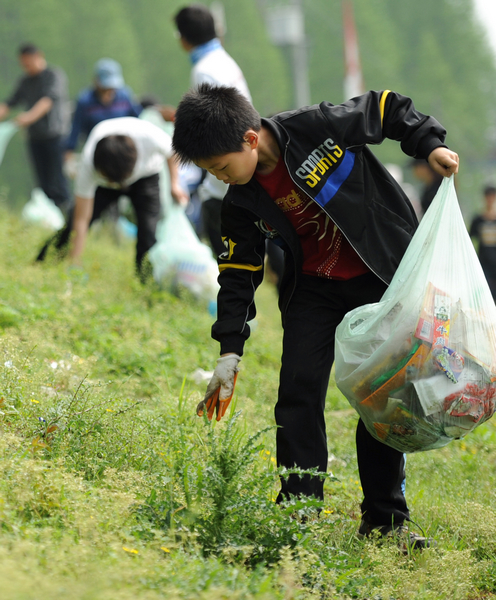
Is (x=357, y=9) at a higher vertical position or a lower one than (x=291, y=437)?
higher

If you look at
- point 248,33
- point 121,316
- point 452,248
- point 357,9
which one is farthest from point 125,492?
point 357,9

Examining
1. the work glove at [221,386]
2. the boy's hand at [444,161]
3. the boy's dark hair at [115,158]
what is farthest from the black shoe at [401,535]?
the boy's dark hair at [115,158]

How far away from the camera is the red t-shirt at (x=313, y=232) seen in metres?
2.65

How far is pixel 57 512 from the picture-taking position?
7.09 ft

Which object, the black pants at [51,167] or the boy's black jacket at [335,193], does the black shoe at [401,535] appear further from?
the black pants at [51,167]

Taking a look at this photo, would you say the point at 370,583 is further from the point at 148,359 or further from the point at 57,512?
the point at 148,359

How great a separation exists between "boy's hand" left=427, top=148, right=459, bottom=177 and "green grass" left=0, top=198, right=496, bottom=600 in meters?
1.00

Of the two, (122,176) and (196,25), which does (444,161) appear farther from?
(122,176)

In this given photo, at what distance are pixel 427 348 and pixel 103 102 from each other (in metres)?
5.97

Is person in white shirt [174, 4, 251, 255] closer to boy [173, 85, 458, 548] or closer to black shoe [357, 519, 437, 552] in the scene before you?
boy [173, 85, 458, 548]

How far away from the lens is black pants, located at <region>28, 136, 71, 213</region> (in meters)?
8.16

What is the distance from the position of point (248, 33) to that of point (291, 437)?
31.7m

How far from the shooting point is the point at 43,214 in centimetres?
920

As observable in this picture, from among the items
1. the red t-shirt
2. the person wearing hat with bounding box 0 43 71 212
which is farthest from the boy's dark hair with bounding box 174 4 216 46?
the person wearing hat with bounding box 0 43 71 212
